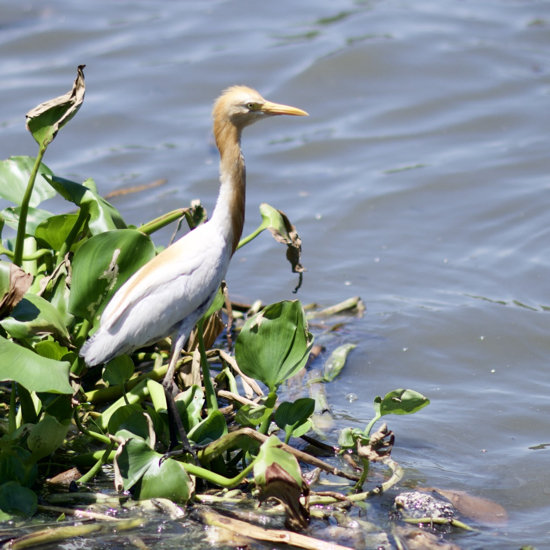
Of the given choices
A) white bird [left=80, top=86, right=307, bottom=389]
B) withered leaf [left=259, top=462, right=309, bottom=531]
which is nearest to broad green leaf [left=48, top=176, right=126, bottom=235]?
white bird [left=80, top=86, right=307, bottom=389]

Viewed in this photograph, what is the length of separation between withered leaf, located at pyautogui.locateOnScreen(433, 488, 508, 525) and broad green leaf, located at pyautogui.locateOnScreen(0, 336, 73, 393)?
1995mm

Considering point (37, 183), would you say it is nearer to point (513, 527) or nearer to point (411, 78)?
point (513, 527)

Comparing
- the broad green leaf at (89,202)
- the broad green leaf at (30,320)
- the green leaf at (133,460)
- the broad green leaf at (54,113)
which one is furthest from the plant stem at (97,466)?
the broad green leaf at (54,113)

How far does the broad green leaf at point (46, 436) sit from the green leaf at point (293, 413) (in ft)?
3.26

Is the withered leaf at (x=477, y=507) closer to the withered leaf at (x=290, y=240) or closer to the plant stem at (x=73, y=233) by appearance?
the withered leaf at (x=290, y=240)

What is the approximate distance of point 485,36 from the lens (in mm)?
11156

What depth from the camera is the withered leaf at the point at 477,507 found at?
12.7 feet

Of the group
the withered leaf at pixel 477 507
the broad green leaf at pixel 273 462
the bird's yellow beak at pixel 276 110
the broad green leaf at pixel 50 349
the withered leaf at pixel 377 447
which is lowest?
the withered leaf at pixel 477 507

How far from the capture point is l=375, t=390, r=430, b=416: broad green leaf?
Answer: 3.60 metres

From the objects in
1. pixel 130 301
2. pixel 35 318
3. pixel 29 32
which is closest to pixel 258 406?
pixel 130 301

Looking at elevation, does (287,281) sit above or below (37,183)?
below

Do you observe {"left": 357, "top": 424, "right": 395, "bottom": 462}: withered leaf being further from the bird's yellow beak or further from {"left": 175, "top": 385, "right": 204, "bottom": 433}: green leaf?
the bird's yellow beak

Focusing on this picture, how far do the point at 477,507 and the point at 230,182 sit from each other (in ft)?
6.92

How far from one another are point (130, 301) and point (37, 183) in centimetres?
126
